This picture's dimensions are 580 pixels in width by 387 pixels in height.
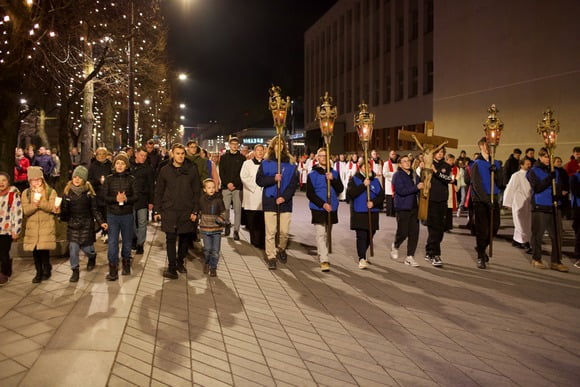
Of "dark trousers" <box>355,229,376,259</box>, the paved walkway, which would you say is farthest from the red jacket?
"dark trousers" <box>355,229,376,259</box>

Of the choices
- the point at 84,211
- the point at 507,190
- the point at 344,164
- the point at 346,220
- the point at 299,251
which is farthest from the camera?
the point at 344,164

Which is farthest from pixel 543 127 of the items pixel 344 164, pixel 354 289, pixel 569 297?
pixel 344 164

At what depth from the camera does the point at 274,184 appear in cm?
981

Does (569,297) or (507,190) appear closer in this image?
(569,297)

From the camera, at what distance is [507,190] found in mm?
12398

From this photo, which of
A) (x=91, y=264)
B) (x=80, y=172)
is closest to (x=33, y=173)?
(x=80, y=172)

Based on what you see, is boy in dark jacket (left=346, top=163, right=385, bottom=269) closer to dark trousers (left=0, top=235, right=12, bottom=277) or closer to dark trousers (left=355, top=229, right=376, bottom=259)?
dark trousers (left=355, top=229, right=376, bottom=259)

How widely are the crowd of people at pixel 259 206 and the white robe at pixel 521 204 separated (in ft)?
0.07

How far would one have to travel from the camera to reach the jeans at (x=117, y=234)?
27.3 ft

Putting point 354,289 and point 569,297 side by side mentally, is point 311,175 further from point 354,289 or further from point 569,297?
point 569,297

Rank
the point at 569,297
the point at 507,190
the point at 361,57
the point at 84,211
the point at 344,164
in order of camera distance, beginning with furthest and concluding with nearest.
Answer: the point at 361,57
the point at 344,164
the point at 507,190
the point at 84,211
the point at 569,297

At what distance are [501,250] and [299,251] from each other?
4081 millimetres

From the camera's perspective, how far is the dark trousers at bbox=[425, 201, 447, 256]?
9.72m

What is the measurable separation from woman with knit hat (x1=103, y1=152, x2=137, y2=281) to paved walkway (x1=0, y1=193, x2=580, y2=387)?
355 mm
